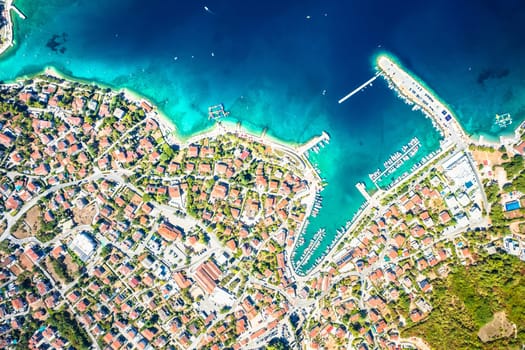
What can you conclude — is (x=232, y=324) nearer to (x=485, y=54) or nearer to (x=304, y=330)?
(x=304, y=330)

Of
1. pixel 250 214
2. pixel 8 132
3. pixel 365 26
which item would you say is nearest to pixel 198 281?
pixel 250 214

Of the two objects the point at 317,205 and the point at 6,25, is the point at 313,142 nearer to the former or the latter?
the point at 317,205

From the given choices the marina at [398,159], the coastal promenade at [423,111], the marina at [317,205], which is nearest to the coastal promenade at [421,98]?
the coastal promenade at [423,111]

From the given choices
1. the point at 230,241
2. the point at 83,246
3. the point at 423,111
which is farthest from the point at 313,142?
the point at 83,246

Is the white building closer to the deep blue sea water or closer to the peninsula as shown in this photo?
the peninsula

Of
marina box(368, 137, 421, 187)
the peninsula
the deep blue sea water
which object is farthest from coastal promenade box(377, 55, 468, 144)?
marina box(368, 137, 421, 187)
